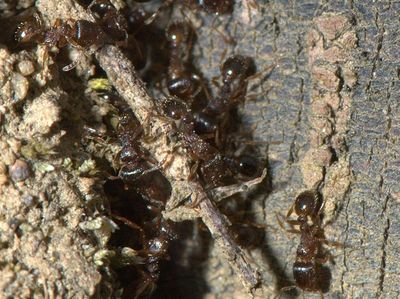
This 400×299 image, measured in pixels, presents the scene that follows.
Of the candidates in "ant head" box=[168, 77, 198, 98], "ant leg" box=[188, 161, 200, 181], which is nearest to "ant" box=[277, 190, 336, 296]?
"ant leg" box=[188, 161, 200, 181]

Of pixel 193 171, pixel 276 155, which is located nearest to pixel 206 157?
pixel 193 171

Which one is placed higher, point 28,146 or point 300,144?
point 300,144

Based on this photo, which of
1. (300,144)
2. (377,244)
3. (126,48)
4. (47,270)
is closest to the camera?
(47,270)

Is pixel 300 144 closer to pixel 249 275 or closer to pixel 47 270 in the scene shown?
pixel 249 275

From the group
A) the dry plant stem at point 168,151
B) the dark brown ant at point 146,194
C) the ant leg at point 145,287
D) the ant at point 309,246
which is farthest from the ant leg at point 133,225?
the ant at point 309,246

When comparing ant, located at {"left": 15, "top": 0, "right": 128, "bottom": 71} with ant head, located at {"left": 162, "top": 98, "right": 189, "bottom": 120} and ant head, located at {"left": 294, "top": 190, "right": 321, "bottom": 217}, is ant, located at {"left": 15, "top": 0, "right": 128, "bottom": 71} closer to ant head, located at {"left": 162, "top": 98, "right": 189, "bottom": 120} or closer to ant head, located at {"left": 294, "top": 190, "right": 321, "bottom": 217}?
ant head, located at {"left": 162, "top": 98, "right": 189, "bottom": 120}

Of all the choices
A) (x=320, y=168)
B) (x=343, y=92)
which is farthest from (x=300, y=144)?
(x=343, y=92)

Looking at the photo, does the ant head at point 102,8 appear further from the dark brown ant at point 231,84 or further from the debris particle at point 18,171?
the debris particle at point 18,171
